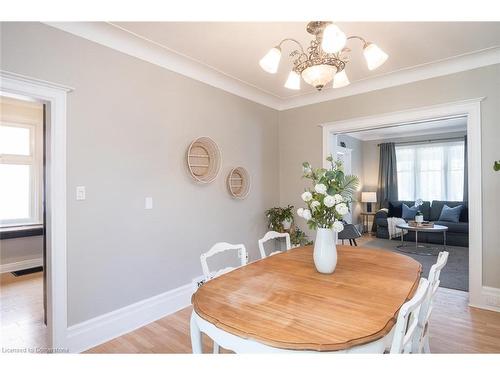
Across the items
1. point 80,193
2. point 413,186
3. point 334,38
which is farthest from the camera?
point 413,186

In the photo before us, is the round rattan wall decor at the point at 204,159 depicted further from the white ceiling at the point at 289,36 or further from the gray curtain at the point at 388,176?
the gray curtain at the point at 388,176

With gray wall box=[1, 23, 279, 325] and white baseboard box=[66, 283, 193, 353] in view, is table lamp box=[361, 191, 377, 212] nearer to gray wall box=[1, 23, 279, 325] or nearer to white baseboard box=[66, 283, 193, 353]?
gray wall box=[1, 23, 279, 325]

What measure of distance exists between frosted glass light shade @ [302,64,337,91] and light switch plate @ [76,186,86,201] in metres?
1.81

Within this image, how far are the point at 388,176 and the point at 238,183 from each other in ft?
17.0

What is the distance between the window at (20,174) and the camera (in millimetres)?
4070

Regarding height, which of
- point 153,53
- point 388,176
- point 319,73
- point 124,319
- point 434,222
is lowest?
point 124,319

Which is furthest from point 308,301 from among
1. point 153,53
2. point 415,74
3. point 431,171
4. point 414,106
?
point 431,171

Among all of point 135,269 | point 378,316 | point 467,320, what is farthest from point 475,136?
point 135,269

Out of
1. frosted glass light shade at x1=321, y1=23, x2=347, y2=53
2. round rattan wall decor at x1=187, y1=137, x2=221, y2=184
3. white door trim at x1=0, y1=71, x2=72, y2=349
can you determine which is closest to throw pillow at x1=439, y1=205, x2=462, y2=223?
round rattan wall decor at x1=187, y1=137, x2=221, y2=184

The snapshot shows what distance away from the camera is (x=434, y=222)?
572 centimetres

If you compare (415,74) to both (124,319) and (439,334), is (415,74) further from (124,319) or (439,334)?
(124,319)

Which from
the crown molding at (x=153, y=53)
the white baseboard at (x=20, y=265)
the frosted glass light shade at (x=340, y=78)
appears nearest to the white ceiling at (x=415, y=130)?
the crown molding at (x=153, y=53)

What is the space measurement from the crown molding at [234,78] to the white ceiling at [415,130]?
2.63 m

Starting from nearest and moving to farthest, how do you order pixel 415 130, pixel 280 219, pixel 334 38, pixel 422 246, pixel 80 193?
1. pixel 334 38
2. pixel 80 193
3. pixel 280 219
4. pixel 422 246
5. pixel 415 130
